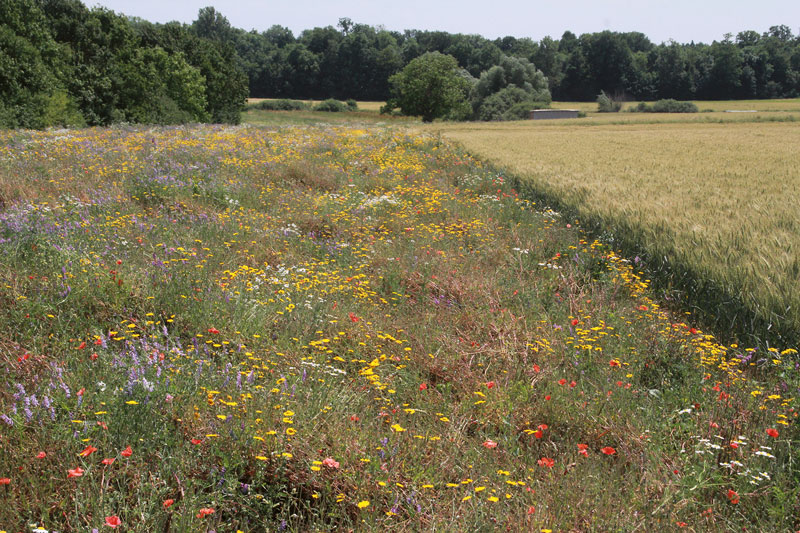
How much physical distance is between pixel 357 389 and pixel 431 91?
85973 mm

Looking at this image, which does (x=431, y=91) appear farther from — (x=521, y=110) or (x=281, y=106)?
(x=281, y=106)

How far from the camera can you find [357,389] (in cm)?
374

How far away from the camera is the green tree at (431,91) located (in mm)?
83500

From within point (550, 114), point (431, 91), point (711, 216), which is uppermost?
point (431, 91)

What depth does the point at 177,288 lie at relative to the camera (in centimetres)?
464

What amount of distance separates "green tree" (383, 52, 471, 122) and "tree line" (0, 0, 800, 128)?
6118mm

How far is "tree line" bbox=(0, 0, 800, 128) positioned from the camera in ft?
102

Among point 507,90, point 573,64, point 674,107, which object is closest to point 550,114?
point 507,90

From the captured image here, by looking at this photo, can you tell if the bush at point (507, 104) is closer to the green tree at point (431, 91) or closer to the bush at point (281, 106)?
the green tree at point (431, 91)

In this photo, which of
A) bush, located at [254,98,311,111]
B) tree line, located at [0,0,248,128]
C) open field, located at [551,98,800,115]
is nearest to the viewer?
tree line, located at [0,0,248,128]

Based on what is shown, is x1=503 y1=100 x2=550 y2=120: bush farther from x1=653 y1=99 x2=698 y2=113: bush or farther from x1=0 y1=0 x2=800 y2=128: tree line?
x1=653 y1=99 x2=698 y2=113: bush

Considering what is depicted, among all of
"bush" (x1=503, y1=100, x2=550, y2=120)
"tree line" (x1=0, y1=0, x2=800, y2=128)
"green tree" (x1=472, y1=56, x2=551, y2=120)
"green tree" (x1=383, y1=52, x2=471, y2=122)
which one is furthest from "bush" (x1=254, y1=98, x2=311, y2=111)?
"bush" (x1=503, y1=100, x2=550, y2=120)

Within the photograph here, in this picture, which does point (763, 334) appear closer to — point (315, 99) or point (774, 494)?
point (774, 494)

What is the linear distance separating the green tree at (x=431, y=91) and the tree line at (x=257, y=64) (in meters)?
6.12
